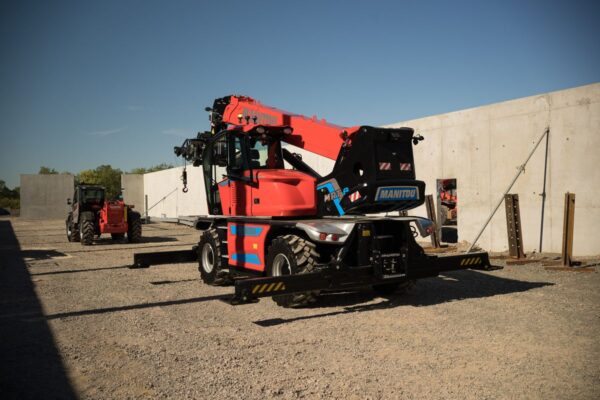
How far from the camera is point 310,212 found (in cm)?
812

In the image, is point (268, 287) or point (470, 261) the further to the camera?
point (470, 261)

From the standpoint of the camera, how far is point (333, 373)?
469cm

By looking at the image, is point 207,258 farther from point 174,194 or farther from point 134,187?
point 134,187

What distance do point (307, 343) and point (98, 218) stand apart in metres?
16.7

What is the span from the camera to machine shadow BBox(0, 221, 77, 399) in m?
4.34

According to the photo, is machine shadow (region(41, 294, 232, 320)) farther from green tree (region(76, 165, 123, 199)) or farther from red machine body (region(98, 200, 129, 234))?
green tree (region(76, 165, 123, 199))

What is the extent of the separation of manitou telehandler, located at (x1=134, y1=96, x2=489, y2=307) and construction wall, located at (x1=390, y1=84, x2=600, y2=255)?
5.10 m

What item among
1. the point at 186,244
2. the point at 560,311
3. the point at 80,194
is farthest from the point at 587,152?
the point at 80,194

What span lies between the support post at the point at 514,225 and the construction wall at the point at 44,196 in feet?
147

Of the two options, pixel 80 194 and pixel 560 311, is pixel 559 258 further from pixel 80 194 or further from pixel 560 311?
pixel 80 194

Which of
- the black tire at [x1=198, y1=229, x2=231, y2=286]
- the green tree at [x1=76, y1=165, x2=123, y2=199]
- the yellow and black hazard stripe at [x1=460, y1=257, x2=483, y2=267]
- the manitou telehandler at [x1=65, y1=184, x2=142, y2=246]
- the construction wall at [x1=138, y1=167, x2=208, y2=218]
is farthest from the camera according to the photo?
the green tree at [x1=76, y1=165, x2=123, y2=199]

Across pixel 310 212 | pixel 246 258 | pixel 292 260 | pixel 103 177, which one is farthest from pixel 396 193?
pixel 103 177

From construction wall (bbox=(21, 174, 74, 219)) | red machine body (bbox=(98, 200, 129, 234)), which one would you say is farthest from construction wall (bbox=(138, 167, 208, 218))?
red machine body (bbox=(98, 200, 129, 234))

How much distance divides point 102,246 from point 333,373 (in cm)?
1600
